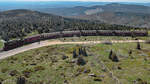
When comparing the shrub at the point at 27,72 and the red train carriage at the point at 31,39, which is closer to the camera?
the shrub at the point at 27,72

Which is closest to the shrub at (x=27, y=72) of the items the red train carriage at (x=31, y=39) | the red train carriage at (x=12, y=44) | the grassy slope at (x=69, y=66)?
the grassy slope at (x=69, y=66)

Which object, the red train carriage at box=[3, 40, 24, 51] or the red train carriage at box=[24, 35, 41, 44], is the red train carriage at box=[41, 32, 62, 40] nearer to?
the red train carriage at box=[24, 35, 41, 44]

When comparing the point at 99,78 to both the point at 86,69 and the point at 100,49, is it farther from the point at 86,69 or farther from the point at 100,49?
the point at 100,49

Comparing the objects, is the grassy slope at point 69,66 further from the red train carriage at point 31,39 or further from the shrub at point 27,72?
the red train carriage at point 31,39

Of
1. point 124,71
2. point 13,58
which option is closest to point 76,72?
point 124,71

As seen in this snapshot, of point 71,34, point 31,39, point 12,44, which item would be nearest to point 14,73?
point 12,44

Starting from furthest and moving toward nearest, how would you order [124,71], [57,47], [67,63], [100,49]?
[57,47] < [100,49] < [67,63] < [124,71]

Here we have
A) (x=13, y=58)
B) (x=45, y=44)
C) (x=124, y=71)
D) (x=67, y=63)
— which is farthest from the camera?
(x=45, y=44)

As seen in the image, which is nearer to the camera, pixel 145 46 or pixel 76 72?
pixel 76 72

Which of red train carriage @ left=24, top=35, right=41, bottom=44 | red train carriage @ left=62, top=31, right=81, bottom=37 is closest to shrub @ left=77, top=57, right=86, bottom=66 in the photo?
red train carriage @ left=24, top=35, right=41, bottom=44
